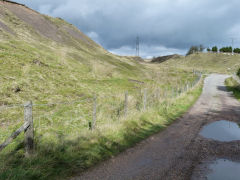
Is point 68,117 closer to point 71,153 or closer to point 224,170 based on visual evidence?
point 71,153

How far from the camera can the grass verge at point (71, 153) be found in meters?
4.19

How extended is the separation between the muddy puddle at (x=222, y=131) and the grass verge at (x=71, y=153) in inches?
101

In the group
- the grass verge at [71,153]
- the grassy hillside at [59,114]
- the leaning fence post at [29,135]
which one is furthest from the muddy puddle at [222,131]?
the leaning fence post at [29,135]

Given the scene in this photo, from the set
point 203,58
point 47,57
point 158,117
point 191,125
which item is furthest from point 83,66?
point 203,58

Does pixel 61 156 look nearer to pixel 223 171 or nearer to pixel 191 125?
pixel 223 171

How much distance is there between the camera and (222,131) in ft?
28.6

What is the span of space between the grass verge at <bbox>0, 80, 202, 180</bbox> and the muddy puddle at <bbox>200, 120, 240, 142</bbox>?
256cm

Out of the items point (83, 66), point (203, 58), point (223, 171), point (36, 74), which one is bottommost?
point (223, 171)

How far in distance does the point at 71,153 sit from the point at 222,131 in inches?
292

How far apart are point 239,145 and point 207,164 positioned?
2462 mm

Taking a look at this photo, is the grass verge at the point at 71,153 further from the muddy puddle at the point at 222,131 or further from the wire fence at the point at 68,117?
the muddy puddle at the point at 222,131

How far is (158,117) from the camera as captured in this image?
34.2 ft

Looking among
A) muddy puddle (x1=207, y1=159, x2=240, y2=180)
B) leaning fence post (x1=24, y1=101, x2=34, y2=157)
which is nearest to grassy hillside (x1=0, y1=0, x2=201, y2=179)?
leaning fence post (x1=24, y1=101, x2=34, y2=157)

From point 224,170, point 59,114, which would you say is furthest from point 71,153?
point 59,114
